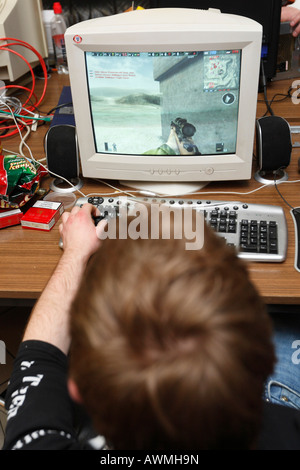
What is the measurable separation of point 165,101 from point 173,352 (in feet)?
2.67

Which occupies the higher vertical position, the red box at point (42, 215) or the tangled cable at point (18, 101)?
the tangled cable at point (18, 101)

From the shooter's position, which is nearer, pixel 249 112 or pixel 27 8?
pixel 249 112

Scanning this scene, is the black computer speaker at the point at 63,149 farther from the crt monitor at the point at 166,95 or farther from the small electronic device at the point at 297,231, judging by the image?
the small electronic device at the point at 297,231

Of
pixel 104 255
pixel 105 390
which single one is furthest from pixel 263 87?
pixel 105 390

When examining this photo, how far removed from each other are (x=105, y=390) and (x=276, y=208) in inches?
31.4

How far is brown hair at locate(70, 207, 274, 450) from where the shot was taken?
447 millimetres

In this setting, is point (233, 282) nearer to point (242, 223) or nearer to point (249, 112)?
point (242, 223)

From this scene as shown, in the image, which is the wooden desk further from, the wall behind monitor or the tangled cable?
the wall behind monitor

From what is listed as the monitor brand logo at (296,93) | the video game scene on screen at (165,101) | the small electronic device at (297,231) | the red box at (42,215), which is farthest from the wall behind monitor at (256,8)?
the red box at (42,215)

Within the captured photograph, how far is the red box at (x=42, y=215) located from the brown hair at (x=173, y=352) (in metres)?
0.67

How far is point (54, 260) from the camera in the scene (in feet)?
3.53

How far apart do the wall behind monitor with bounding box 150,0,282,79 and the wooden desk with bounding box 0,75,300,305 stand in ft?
1.61

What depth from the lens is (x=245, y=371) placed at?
469 mm

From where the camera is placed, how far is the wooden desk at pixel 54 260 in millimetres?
985
